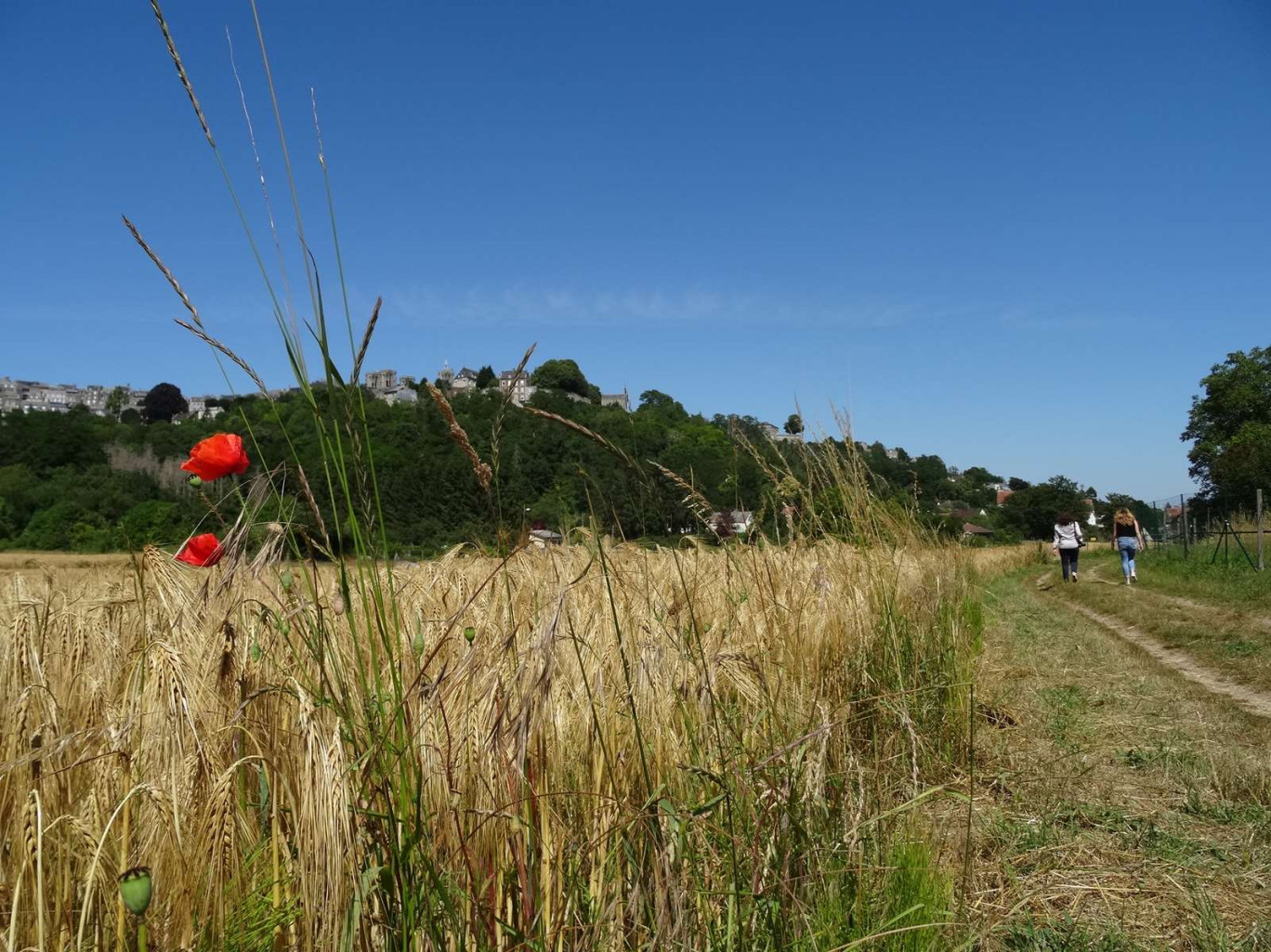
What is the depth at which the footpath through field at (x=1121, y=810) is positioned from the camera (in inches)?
87.5

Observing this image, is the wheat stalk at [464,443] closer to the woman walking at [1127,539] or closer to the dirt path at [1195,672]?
the dirt path at [1195,672]

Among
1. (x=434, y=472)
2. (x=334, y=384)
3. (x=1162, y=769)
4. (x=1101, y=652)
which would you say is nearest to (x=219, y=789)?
(x=334, y=384)

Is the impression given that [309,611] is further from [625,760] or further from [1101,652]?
[1101,652]

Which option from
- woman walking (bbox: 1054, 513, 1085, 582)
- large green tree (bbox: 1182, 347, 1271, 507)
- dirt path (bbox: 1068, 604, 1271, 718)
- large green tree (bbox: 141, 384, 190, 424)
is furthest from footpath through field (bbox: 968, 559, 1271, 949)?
large green tree (bbox: 141, 384, 190, 424)

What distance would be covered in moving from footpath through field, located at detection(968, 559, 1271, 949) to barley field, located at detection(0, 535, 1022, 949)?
47 centimetres

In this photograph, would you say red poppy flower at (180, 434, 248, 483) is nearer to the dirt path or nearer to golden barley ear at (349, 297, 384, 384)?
golden barley ear at (349, 297, 384, 384)

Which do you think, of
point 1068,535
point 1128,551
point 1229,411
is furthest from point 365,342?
point 1229,411

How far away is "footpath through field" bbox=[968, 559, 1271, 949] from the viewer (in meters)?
2.22

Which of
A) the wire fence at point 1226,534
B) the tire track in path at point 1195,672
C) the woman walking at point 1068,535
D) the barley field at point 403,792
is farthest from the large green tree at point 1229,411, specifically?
the barley field at point 403,792

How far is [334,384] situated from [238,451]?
49.0 inches

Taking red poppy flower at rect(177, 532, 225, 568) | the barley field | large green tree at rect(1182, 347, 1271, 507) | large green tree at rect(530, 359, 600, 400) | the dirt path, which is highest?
large green tree at rect(1182, 347, 1271, 507)

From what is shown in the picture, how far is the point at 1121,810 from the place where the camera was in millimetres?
3035

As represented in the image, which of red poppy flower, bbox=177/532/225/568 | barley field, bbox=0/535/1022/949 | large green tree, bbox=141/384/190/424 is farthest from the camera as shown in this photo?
large green tree, bbox=141/384/190/424

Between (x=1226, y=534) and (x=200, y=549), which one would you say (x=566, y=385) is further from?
(x=1226, y=534)
